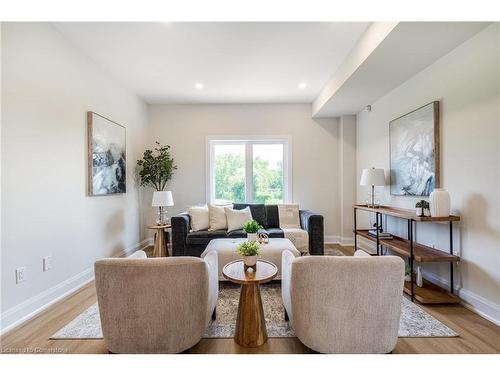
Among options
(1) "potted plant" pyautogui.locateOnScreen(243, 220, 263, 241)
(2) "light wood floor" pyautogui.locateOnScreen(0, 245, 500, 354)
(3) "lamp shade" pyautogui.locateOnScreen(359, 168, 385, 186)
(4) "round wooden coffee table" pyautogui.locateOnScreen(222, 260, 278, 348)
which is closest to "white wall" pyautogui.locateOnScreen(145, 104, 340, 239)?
(3) "lamp shade" pyautogui.locateOnScreen(359, 168, 385, 186)

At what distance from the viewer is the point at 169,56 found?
2.85 metres

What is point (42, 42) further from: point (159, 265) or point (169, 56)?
point (159, 265)

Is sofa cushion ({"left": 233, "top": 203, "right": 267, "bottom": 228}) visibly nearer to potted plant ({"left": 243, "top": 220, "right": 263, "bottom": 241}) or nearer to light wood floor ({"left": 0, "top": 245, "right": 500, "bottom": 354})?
potted plant ({"left": 243, "top": 220, "right": 263, "bottom": 241})

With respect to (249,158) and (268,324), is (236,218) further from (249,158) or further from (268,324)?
(268,324)

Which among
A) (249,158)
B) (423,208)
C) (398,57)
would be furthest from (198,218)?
(398,57)

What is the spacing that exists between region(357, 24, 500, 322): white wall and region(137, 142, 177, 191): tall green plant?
3.71 m

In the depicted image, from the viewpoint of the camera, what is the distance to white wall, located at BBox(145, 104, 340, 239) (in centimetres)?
455

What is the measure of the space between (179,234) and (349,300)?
2479 millimetres

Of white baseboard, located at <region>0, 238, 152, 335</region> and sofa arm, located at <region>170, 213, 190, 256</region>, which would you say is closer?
white baseboard, located at <region>0, 238, 152, 335</region>

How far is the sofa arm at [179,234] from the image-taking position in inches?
130

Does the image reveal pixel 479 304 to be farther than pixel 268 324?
Yes

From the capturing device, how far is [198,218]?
11.7ft

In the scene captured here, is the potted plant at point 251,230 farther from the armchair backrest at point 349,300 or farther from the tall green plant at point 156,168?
the tall green plant at point 156,168
